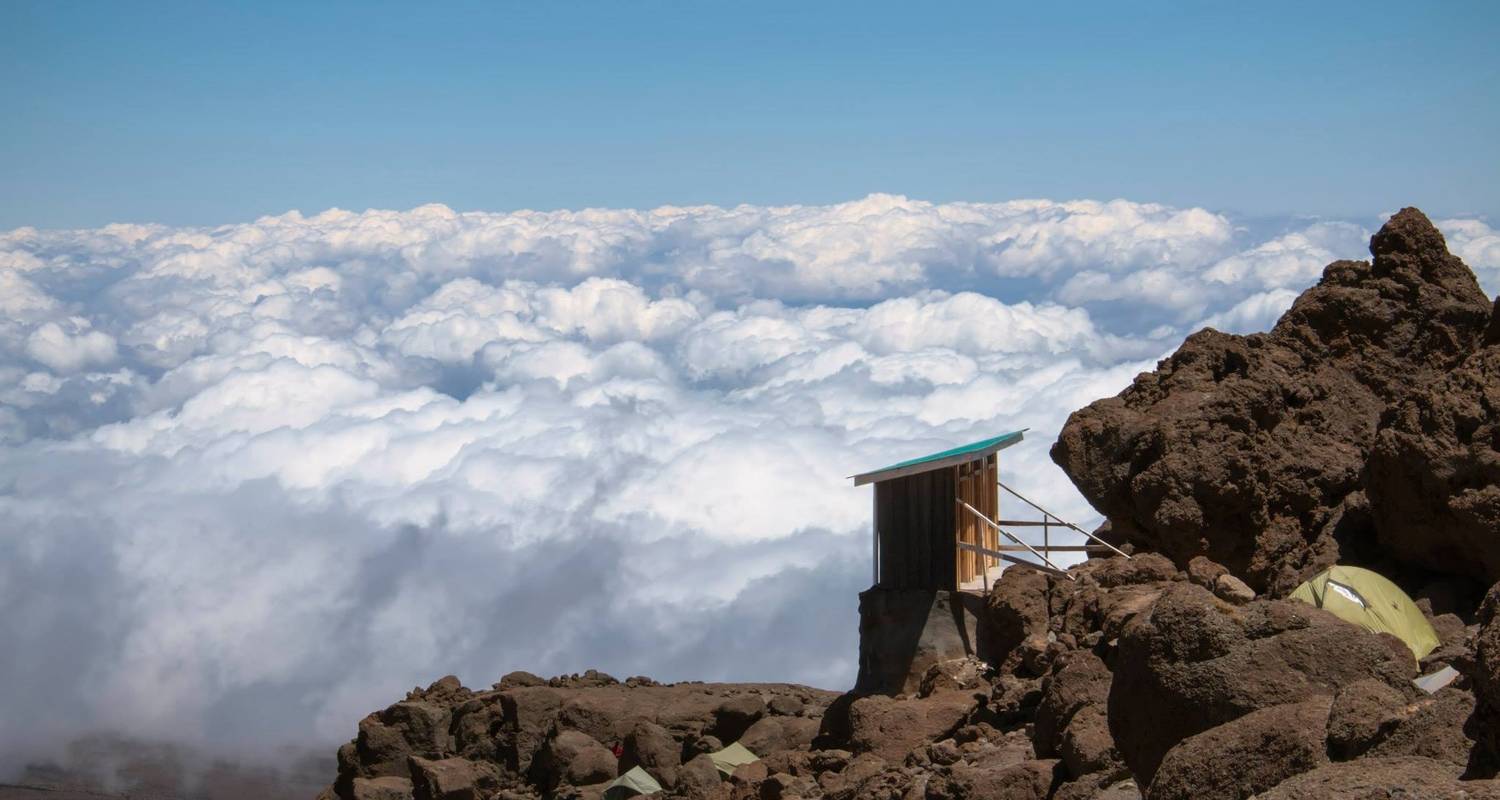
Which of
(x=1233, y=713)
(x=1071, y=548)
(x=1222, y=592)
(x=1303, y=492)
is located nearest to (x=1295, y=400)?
(x=1303, y=492)

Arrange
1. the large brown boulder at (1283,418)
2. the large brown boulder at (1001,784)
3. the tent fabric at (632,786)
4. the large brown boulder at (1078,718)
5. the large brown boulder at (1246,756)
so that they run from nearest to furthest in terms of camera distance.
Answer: the large brown boulder at (1246,756) → the large brown boulder at (1078,718) → the large brown boulder at (1001,784) → the large brown boulder at (1283,418) → the tent fabric at (632,786)

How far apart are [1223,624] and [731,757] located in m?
15.1

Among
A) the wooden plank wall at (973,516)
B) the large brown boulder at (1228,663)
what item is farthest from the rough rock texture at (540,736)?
the large brown boulder at (1228,663)

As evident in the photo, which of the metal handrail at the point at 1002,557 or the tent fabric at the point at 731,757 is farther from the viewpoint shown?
the tent fabric at the point at 731,757

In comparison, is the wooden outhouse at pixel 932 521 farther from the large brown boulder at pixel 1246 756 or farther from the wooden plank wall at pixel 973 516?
the large brown boulder at pixel 1246 756

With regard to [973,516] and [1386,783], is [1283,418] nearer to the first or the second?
[973,516]

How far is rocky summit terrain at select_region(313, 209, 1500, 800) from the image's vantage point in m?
8.91

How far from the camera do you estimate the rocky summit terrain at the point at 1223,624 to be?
891 cm

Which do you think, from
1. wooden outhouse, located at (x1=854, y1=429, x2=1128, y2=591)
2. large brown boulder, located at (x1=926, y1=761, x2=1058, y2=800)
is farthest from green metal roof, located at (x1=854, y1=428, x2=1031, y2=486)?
large brown boulder, located at (x1=926, y1=761, x2=1058, y2=800)

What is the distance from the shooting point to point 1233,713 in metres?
10.1

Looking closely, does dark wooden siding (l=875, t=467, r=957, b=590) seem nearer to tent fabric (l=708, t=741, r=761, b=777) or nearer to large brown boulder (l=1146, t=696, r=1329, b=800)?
tent fabric (l=708, t=741, r=761, b=777)

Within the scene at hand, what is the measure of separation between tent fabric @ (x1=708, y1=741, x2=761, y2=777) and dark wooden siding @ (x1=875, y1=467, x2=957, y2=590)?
4.47 meters

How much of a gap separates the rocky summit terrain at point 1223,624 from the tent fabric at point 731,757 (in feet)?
1.37

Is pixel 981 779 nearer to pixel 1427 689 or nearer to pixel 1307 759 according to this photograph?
pixel 1427 689
